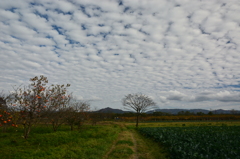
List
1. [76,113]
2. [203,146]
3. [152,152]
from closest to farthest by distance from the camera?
[203,146]
[152,152]
[76,113]

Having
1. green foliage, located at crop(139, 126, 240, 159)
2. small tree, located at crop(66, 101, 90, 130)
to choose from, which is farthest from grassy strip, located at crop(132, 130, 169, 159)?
small tree, located at crop(66, 101, 90, 130)

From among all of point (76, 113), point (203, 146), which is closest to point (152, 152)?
point (203, 146)

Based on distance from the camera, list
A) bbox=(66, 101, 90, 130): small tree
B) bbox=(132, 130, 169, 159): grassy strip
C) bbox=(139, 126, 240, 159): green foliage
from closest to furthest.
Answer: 1. bbox=(139, 126, 240, 159): green foliage
2. bbox=(132, 130, 169, 159): grassy strip
3. bbox=(66, 101, 90, 130): small tree

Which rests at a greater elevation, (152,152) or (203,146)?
(203,146)

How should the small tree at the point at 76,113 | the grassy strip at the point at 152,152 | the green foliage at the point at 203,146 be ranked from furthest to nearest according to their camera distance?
the small tree at the point at 76,113
the grassy strip at the point at 152,152
the green foliage at the point at 203,146

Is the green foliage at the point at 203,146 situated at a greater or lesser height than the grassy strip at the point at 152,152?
greater

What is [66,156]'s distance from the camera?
959cm

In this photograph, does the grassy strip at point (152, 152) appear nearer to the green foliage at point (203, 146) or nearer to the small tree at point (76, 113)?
the green foliage at point (203, 146)

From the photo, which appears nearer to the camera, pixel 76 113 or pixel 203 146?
pixel 203 146

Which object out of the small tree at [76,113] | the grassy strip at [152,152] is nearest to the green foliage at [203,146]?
the grassy strip at [152,152]

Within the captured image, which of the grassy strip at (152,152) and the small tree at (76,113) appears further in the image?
the small tree at (76,113)

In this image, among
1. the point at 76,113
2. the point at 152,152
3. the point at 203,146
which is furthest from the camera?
the point at 76,113

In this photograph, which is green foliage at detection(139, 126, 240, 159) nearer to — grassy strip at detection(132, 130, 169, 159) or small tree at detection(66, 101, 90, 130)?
grassy strip at detection(132, 130, 169, 159)

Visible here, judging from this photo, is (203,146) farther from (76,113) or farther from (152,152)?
(76,113)
